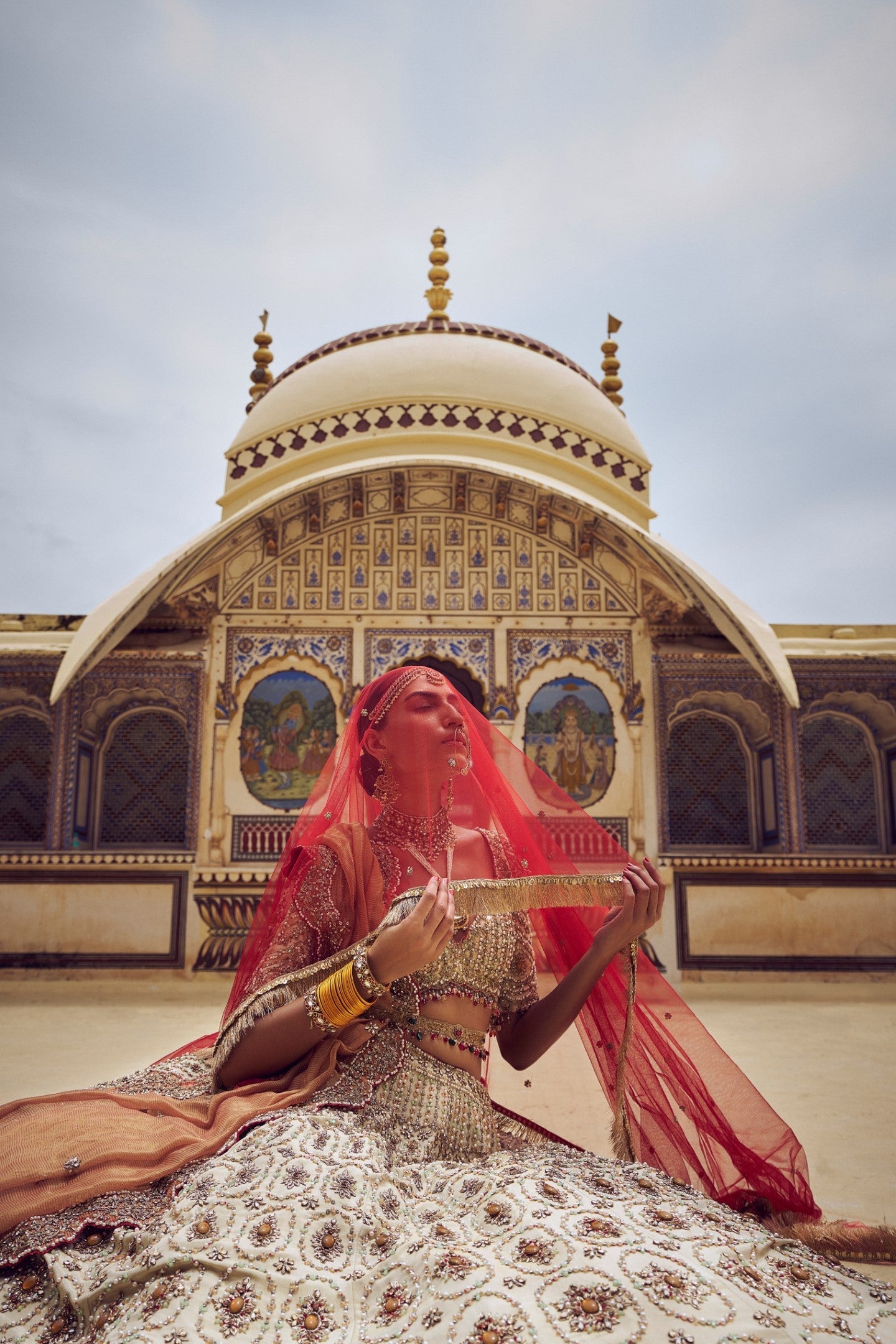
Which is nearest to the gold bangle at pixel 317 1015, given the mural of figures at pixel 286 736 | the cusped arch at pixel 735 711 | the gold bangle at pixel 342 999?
the gold bangle at pixel 342 999

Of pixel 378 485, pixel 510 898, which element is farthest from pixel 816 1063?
pixel 378 485

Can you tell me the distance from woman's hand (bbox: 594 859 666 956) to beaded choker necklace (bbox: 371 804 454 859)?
40 centimetres

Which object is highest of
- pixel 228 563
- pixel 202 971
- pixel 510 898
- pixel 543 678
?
pixel 228 563

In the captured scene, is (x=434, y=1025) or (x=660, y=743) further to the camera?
(x=660, y=743)

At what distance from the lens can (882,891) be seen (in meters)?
8.51

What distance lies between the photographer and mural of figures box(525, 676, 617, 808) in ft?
28.9

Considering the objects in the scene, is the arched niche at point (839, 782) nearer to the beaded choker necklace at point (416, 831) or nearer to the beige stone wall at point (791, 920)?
the beige stone wall at point (791, 920)

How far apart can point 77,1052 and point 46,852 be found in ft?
12.6

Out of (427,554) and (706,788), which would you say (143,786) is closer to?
(427,554)

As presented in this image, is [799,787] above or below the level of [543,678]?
below

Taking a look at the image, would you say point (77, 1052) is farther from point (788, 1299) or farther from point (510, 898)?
point (788, 1299)

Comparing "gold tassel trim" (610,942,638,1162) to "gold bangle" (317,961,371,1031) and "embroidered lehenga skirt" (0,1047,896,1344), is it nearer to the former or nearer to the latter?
"embroidered lehenga skirt" (0,1047,896,1344)

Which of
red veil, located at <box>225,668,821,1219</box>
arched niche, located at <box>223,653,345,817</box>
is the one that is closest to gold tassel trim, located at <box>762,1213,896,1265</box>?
red veil, located at <box>225,668,821,1219</box>

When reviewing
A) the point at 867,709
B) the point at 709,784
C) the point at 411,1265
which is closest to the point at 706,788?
the point at 709,784
